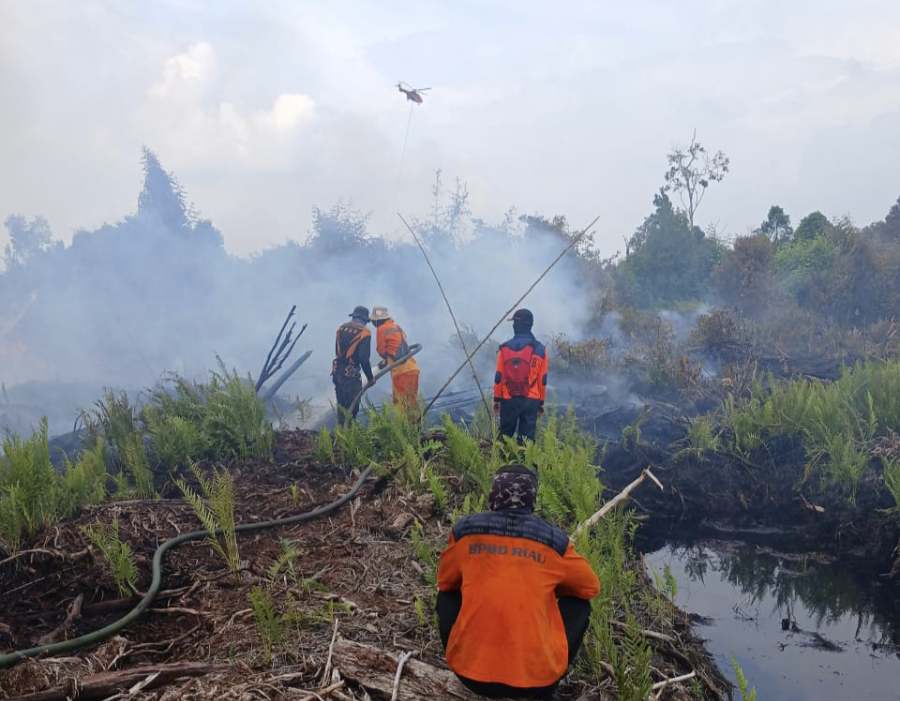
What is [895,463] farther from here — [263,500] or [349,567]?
[263,500]

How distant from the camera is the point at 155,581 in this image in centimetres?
427

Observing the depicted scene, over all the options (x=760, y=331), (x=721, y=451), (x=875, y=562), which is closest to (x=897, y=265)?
(x=760, y=331)

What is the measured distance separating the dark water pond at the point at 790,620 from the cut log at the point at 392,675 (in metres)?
1.85

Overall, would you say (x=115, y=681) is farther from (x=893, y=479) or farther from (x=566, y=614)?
(x=893, y=479)

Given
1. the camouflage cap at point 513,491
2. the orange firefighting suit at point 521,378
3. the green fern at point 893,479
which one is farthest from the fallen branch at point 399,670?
the green fern at point 893,479

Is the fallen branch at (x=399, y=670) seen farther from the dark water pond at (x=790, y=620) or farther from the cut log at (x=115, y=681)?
the dark water pond at (x=790, y=620)

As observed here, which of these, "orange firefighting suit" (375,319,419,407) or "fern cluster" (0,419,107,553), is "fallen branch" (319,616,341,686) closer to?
"fern cluster" (0,419,107,553)

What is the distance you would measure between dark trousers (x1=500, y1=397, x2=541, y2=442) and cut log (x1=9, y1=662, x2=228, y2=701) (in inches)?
194

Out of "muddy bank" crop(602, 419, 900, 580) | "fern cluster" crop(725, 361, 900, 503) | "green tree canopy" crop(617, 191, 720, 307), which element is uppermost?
"green tree canopy" crop(617, 191, 720, 307)

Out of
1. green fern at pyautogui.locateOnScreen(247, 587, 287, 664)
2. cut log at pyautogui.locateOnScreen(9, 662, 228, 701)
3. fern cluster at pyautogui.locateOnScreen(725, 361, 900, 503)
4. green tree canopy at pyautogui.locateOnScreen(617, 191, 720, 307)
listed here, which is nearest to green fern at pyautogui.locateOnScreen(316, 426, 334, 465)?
green fern at pyautogui.locateOnScreen(247, 587, 287, 664)

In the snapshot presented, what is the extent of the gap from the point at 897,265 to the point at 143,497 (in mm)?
16117

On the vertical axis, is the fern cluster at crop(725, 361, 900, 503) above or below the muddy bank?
above

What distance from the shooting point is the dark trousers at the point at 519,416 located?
7.79 m

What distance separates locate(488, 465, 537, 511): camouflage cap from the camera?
3016 millimetres
